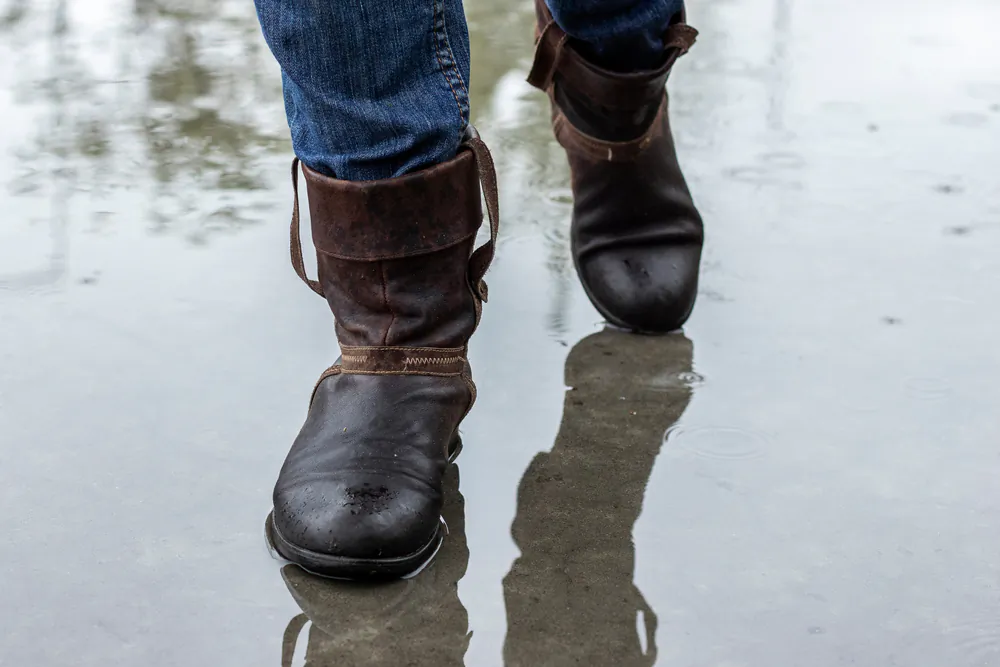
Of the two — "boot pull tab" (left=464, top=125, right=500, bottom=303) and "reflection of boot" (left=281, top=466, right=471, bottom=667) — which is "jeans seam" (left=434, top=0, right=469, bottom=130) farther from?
"reflection of boot" (left=281, top=466, right=471, bottom=667)

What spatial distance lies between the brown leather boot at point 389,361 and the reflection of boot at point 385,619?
2cm

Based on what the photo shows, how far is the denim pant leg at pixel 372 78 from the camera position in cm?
114

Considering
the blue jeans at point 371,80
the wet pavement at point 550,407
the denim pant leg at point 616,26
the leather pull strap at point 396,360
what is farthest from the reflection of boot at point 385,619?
the denim pant leg at point 616,26

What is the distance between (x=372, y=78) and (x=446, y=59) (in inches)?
3.7

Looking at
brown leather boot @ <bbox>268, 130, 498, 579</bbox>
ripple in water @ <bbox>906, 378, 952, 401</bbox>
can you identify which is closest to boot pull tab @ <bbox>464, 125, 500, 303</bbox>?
brown leather boot @ <bbox>268, 130, 498, 579</bbox>

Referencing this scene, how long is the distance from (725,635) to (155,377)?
85 centimetres

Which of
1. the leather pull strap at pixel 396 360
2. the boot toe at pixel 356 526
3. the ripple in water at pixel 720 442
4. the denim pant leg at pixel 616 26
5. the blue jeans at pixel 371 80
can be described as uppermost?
the blue jeans at pixel 371 80

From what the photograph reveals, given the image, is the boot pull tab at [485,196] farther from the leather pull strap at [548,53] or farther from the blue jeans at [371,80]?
the leather pull strap at [548,53]

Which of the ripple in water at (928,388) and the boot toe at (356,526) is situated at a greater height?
the boot toe at (356,526)

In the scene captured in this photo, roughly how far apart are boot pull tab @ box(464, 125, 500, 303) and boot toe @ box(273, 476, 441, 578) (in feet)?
0.92

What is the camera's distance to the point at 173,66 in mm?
2764

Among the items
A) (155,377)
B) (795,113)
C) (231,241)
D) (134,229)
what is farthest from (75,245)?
(795,113)

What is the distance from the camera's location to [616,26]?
1.58m

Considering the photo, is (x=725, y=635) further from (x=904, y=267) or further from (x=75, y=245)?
(x=75, y=245)
